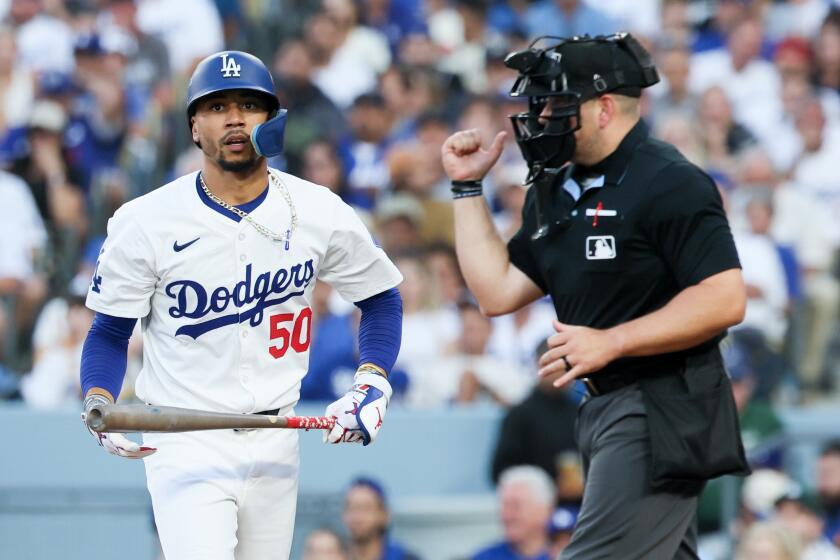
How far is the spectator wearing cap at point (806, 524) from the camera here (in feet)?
21.7

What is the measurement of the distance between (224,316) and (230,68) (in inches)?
28.0

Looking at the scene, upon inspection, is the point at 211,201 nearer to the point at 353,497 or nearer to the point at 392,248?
the point at 353,497

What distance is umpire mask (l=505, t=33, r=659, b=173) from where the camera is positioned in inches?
169

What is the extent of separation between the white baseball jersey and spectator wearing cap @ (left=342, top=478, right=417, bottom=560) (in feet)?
8.39

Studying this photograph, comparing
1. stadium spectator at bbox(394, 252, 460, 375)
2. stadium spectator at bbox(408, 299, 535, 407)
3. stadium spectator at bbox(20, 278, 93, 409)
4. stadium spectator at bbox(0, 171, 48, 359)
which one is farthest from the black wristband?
stadium spectator at bbox(0, 171, 48, 359)

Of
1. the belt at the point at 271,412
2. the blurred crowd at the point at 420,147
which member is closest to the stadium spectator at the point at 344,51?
the blurred crowd at the point at 420,147

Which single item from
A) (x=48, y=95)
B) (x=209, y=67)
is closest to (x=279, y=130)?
(x=209, y=67)

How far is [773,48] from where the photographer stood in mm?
10328

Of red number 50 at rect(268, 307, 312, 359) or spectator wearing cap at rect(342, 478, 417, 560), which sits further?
spectator wearing cap at rect(342, 478, 417, 560)

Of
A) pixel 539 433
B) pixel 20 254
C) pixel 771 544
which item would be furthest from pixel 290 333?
pixel 20 254

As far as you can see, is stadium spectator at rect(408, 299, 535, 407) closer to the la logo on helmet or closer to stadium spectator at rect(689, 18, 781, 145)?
stadium spectator at rect(689, 18, 781, 145)

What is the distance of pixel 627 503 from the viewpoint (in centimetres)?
407

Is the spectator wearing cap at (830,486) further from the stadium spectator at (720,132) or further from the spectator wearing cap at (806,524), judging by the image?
the stadium spectator at (720,132)

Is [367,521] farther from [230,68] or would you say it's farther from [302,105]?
[302,105]
